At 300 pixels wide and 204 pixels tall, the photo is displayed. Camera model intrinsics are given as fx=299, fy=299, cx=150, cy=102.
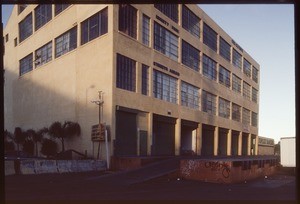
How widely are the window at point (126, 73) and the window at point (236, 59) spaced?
100 ft

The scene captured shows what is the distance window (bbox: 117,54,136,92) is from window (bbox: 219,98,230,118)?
79.2 ft

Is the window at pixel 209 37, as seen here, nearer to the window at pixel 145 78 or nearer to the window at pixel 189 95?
the window at pixel 189 95

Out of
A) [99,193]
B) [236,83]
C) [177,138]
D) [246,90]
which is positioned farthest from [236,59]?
[99,193]

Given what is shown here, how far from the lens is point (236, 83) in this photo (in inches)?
2208

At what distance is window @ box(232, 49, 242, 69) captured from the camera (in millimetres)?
54578

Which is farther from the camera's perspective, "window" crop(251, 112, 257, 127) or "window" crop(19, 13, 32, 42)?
"window" crop(251, 112, 257, 127)

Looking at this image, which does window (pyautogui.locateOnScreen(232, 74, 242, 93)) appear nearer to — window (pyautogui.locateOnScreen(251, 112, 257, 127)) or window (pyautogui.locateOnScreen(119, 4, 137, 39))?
window (pyautogui.locateOnScreen(251, 112, 257, 127))

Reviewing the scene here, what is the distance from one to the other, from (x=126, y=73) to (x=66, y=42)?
9737 mm

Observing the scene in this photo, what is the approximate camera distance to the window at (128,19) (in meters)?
28.3

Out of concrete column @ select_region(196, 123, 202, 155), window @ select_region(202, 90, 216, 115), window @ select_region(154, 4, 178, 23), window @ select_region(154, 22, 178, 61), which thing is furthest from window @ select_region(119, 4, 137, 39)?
window @ select_region(202, 90, 216, 115)

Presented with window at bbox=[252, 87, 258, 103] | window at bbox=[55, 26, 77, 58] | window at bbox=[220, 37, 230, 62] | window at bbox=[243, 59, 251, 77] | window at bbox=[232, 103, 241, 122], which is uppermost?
window at bbox=[220, 37, 230, 62]

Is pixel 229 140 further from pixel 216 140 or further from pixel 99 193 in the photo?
pixel 99 193

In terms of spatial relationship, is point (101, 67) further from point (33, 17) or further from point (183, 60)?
point (33, 17)

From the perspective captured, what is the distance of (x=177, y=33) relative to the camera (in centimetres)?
3703
